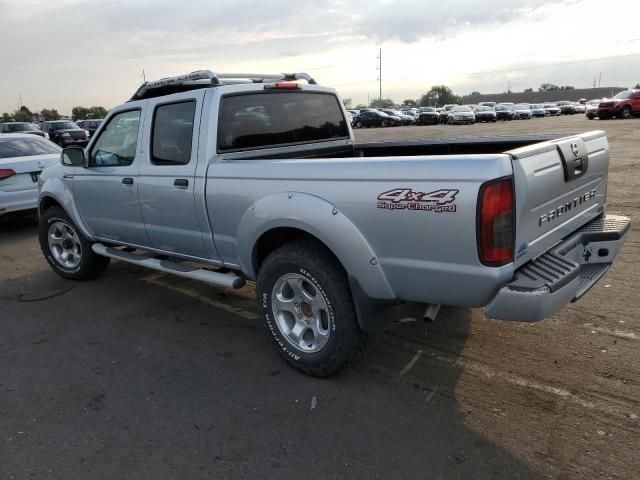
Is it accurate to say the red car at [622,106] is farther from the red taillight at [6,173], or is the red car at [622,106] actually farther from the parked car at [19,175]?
the red taillight at [6,173]

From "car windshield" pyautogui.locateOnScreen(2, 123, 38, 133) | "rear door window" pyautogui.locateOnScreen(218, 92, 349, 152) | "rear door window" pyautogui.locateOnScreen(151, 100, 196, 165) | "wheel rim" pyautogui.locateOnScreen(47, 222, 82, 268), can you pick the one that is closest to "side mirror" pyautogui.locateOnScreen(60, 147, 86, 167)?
"wheel rim" pyautogui.locateOnScreen(47, 222, 82, 268)

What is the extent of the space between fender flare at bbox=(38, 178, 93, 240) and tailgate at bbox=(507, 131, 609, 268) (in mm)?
4448

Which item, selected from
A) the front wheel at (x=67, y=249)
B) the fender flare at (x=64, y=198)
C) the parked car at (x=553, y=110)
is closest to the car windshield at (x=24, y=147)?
the front wheel at (x=67, y=249)

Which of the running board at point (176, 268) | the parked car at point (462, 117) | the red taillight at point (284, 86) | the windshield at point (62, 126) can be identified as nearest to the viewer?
the running board at point (176, 268)

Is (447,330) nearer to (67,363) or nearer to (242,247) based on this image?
(242,247)

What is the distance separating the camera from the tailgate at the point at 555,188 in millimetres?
2668

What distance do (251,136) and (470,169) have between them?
222 cm

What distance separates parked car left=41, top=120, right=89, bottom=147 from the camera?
77.9 feet

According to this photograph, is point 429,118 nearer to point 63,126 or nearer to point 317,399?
point 63,126

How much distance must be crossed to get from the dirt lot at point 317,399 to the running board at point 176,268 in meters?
0.51

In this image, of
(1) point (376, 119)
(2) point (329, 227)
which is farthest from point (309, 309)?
(1) point (376, 119)

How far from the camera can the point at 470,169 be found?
2541 millimetres

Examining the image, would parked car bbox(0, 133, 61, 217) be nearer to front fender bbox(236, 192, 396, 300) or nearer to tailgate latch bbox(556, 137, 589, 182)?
front fender bbox(236, 192, 396, 300)

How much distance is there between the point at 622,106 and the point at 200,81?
3306 centimetres
